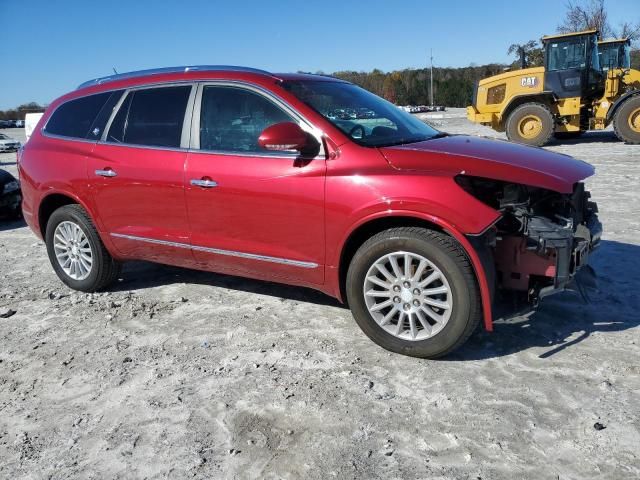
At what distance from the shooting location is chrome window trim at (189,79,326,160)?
363 cm

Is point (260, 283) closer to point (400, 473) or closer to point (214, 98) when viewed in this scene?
point (214, 98)

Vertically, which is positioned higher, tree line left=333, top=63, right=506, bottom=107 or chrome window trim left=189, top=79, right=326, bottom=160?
tree line left=333, top=63, right=506, bottom=107

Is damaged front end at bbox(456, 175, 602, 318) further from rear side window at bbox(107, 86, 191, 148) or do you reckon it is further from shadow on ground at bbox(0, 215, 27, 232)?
shadow on ground at bbox(0, 215, 27, 232)

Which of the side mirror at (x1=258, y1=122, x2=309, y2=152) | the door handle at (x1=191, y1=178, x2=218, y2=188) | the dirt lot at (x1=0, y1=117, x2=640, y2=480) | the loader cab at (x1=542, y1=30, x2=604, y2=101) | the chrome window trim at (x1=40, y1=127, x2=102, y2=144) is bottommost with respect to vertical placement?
the dirt lot at (x1=0, y1=117, x2=640, y2=480)

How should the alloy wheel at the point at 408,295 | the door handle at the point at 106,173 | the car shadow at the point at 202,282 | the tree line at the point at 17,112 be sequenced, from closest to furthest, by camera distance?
1. the alloy wheel at the point at 408,295
2. the door handle at the point at 106,173
3. the car shadow at the point at 202,282
4. the tree line at the point at 17,112

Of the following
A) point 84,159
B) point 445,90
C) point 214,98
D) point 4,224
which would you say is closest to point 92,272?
point 84,159

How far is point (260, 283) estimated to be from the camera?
16.5 feet

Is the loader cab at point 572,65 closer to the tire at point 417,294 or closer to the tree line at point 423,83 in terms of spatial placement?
the tire at point 417,294

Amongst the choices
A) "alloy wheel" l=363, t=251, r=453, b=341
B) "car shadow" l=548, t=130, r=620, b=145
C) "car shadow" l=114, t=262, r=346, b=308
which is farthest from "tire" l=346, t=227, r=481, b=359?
"car shadow" l=548, t=130, r=620, b=145

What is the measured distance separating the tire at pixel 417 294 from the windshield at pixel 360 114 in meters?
0.74

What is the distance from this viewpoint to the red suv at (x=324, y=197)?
10.7 feet

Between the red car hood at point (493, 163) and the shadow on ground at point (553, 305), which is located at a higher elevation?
the red car hood at point (493, 163)

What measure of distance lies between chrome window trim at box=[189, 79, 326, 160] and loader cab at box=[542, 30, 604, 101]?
13.6m

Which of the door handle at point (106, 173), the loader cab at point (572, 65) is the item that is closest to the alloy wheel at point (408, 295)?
the door handle at point (106, 173)
